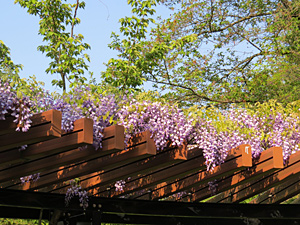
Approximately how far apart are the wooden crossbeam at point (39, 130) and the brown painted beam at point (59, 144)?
32 cm

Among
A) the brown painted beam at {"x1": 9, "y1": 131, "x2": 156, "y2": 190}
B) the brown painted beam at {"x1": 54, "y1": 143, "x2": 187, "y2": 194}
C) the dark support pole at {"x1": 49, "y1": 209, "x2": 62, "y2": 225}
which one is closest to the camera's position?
the brown painted beam at {"x1": 9, "y1": 131, "x2": 156, "y2": 190}

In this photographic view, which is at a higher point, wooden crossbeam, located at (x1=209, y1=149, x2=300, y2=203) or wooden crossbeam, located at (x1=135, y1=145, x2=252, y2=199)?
wooden crossbeam, located at (x1=209, y1=149, x2=300, y2=203)

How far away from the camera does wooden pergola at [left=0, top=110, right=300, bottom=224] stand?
4016 millimetres

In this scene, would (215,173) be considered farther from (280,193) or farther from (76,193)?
(280,193)

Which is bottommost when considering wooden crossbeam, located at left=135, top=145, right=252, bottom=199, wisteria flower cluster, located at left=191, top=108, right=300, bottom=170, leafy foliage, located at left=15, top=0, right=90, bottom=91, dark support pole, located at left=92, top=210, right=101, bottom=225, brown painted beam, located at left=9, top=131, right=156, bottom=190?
dark support pole, located at left=92, top=210, right=101, bottom=225

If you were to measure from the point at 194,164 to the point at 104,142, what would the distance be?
1.30 meters

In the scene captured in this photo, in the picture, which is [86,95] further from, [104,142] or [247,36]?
[247,36]

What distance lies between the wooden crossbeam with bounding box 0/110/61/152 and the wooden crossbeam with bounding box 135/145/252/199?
91.3 inches

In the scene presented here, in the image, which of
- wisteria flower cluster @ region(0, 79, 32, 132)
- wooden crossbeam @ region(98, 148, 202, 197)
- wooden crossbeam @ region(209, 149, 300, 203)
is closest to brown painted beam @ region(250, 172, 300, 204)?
wooden crossbeam @ region(209, 149, 300, 203)

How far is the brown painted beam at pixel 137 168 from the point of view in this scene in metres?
4.73

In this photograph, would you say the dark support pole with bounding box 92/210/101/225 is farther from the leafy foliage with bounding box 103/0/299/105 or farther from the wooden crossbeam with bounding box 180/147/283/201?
the leafy foliage with bounding box 103/0/299/105

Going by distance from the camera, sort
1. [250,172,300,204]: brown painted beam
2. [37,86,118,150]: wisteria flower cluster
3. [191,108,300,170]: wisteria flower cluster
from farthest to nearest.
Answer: [250,172,300,204]: brown painted beam, [191,108,300,170]: wisteria flower cluster, [37,86,118,150]: wisteria flower cluster

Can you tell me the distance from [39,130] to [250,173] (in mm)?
3081

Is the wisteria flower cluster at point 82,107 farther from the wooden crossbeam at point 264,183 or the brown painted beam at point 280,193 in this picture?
the brown painted beam at point 280,193
